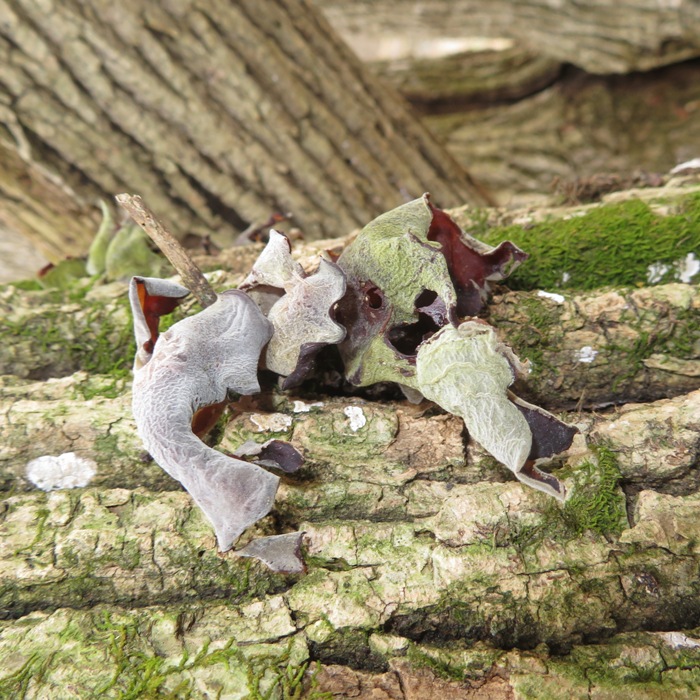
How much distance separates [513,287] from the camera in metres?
1.88

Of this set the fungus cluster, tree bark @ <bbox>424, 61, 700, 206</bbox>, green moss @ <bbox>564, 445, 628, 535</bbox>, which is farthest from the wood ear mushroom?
tree bark @ <bbox>424, 61, 700, 206</bbox>

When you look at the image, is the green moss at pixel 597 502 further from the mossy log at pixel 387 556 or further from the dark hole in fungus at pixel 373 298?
the dark hole in fungus at pixel 373 298

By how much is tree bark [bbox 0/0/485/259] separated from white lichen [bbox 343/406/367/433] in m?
1.60

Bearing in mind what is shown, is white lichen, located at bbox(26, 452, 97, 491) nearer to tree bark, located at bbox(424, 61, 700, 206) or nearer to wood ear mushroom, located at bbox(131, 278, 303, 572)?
wood ear mushroom, located at bbox(131, 278, 303, 572)

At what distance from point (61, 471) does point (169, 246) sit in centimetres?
65

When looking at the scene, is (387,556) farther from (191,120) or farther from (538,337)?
(191,120)

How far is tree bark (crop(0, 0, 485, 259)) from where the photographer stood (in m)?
2.64

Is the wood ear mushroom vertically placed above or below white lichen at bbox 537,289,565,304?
above

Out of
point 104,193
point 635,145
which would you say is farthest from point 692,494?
point 635,145

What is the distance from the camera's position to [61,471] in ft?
5.25

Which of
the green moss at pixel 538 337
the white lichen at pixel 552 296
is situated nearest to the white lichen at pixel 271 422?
the green moss at pixel 538 337

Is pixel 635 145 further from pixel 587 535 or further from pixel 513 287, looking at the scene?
pixel 587 535

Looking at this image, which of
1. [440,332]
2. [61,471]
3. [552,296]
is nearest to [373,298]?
[440,332]

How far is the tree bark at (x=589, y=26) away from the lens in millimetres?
3775
